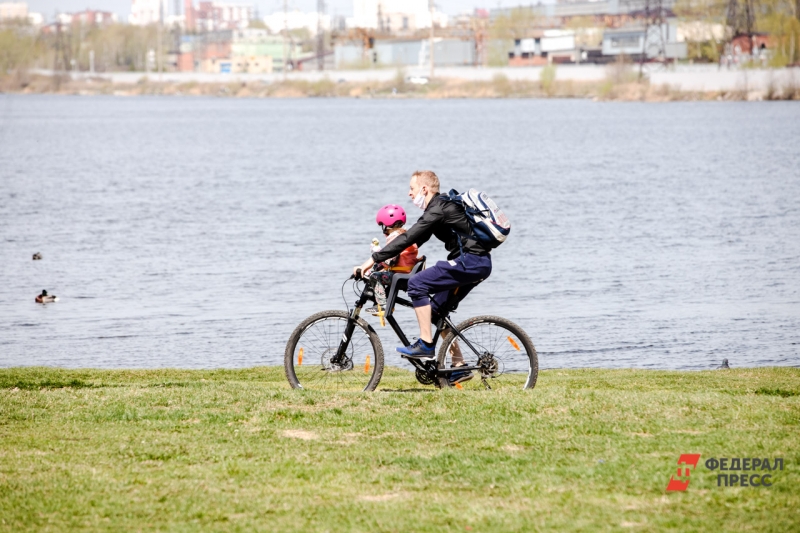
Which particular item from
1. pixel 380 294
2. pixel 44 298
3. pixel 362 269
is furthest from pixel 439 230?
pixel 44 298

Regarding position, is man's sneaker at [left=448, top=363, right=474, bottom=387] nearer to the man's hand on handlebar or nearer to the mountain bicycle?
the mountain bicycle

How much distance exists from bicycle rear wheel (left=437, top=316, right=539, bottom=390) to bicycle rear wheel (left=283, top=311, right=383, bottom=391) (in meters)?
0.77

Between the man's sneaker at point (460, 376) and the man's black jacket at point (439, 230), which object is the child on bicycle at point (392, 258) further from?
the man's sneaker at point (460, 376)

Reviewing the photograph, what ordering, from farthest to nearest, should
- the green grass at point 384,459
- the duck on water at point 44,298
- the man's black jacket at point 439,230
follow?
1. the duck on water at point 44,298
2. the man's black jacket at point 439,230
3. the green grass at point 384,459

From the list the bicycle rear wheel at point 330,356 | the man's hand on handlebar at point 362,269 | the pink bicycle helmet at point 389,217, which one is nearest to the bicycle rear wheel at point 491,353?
the bicycle rear wheel at point 330,356

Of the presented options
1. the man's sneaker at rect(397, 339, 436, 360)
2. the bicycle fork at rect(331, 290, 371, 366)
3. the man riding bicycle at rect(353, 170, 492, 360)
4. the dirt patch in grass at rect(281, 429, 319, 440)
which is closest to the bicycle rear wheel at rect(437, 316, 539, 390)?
the man's sneaker at rect(397, 339, 436, 360)

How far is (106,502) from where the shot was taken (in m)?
7.07

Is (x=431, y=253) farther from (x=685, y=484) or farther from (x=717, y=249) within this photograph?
(x=685, y=484)

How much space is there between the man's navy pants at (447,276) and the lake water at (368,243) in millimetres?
8021

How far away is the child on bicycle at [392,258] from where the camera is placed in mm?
10773

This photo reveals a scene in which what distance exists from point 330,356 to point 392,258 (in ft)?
4.15

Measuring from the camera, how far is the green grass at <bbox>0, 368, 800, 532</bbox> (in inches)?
267

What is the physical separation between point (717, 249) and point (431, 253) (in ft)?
31.9

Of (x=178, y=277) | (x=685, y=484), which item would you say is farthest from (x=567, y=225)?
(x=685, y=484)
